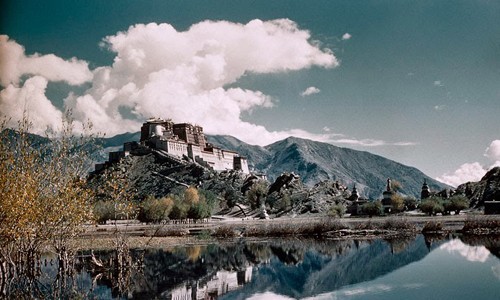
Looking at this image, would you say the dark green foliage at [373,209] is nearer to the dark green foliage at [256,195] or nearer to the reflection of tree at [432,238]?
the dark green foliage at [256,195]

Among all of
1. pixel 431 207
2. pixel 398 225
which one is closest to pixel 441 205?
pixel 431 207

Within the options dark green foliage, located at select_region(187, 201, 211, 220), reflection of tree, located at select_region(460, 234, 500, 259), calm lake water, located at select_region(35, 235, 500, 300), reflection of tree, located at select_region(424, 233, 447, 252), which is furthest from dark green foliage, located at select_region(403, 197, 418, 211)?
calm lake water, located at select_region(35, 235, 500, 300)

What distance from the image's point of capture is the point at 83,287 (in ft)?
86.2

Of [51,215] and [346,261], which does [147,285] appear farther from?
[346,261]

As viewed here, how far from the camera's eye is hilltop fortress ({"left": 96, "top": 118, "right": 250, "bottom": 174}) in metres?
172

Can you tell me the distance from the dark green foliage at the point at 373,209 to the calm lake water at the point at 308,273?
199 feet

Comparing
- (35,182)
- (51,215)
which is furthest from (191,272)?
(35,182)

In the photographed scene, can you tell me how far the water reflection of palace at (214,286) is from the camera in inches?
978

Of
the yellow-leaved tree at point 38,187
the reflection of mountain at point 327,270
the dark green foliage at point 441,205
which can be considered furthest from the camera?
the dark green foliage at point 441,205

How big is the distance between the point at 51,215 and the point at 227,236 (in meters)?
36.0

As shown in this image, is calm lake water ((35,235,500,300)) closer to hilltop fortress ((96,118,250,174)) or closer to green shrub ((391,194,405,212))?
green shrub ((391,194,405,212))

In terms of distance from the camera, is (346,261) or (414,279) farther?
(346,261)

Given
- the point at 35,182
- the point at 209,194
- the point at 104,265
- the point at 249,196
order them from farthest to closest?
the point at 249,196, the point at 209,194, the point at 104,265, the point at 35,182

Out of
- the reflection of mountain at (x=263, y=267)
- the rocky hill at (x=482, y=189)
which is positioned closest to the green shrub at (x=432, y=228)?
the reflection of mountain at (x=263, y=267)
